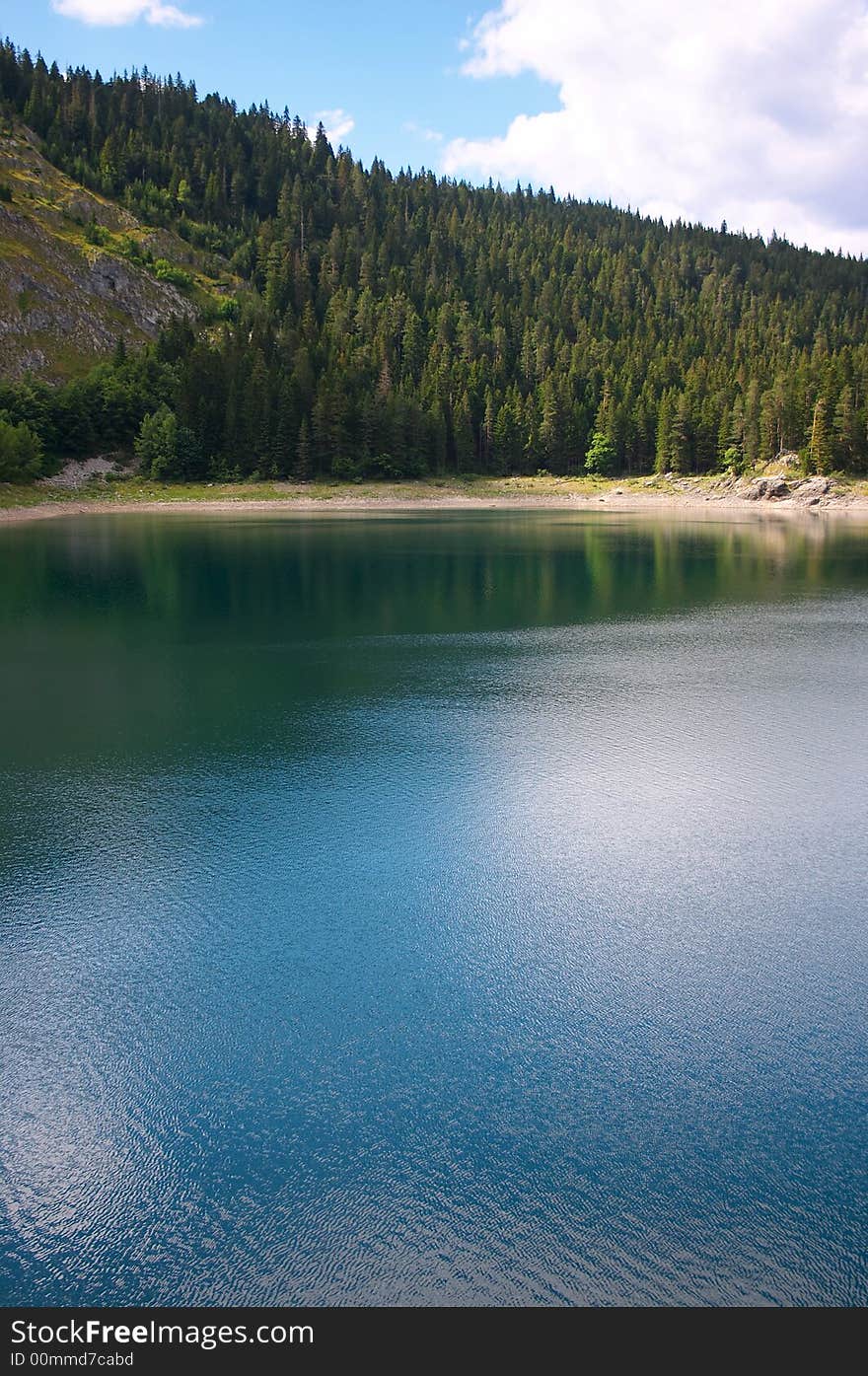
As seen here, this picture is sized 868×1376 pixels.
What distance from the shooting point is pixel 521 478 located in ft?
404

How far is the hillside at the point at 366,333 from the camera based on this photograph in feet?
360

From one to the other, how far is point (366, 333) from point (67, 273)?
41922 millimetres

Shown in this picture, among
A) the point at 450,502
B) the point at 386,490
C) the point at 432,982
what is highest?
the point at 386,490

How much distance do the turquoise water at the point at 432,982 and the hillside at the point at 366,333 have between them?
286 ft

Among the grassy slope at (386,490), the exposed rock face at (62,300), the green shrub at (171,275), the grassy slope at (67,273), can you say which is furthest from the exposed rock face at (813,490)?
the green shrub at (171,275)

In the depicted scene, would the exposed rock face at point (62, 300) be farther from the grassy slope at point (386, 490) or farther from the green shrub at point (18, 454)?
the grassy slope at point (386, 490)

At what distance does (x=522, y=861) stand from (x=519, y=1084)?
5.63 meters

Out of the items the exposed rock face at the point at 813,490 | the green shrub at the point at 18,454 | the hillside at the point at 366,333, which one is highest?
the hillside at the point at 366,333

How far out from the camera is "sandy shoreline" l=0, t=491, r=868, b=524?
9294 cm

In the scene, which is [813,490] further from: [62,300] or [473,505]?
[62,300]

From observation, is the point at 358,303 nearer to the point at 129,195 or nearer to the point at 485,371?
the point at 485,371

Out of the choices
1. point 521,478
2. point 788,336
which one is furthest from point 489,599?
point 788,336

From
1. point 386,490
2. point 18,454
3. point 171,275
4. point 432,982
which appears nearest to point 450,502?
point 386,490

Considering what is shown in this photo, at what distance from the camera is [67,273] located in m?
128
